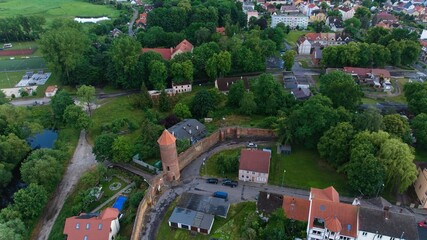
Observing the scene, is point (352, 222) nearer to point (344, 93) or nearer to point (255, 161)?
point (255, 161)

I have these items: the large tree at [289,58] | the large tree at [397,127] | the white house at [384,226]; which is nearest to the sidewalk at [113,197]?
the white house at [384,226]

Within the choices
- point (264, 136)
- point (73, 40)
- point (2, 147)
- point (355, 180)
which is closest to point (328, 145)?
point (355, 180)

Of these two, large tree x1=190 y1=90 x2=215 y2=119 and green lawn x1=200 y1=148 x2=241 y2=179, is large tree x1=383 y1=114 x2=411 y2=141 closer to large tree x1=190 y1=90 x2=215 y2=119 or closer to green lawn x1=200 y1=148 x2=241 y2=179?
green lawn x1=200 y1=148 x2=241 y2=179

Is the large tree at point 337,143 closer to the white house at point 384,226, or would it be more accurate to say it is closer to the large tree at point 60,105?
Result: the white house at point 384,226

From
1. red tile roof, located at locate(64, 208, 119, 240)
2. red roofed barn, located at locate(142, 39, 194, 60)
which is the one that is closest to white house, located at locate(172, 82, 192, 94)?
red roofed barn, located at locate(142, 39, 194, 60)

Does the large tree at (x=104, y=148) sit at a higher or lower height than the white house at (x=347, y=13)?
lower

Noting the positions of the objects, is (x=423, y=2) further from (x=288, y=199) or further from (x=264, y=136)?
(x=288, y=199)

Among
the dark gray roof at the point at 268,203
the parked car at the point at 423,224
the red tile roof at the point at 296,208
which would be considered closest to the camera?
the red tile roof at the point at 296,208
